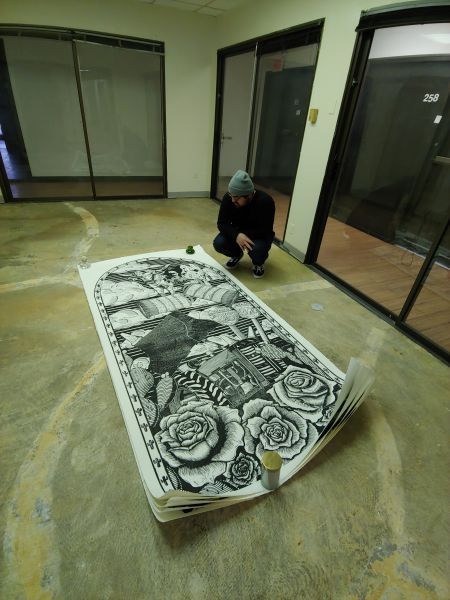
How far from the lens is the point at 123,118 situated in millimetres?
4516

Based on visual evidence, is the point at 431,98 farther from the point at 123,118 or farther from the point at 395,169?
the point at 123,118

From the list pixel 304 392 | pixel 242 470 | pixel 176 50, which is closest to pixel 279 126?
pixel 176 50

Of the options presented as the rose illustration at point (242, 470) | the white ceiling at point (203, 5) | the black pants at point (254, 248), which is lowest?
the rose illustration at point (242, 470)

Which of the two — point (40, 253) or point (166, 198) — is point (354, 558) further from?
point (166, 198)

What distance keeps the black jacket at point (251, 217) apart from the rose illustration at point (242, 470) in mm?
1880

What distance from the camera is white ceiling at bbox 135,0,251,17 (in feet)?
11.4

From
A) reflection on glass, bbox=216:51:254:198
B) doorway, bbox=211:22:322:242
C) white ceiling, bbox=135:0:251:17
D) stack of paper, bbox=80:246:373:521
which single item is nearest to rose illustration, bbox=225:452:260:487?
stack of paper, bbox=80:246:373:521

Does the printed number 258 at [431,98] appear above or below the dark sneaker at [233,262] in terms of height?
above

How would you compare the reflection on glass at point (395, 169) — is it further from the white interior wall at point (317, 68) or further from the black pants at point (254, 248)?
the black pants at point (254, 248)

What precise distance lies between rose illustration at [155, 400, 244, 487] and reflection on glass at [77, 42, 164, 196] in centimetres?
404

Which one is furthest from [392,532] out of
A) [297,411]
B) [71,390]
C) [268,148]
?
[268,148]

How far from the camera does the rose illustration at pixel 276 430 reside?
1413 mm

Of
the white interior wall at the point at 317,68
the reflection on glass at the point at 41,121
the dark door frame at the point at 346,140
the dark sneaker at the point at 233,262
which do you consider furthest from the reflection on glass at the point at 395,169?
the reflection on glass at the point at 41,121

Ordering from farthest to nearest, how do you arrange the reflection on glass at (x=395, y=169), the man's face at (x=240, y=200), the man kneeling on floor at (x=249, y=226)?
1. the reflection on glass at (x=395, y=169)
2. the man kneeling on floor at (x=249, y=226)
3. the man's face at (x=240, y=200)
